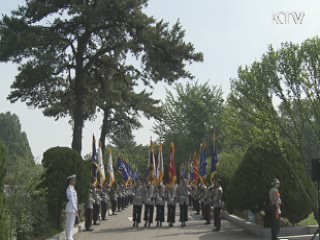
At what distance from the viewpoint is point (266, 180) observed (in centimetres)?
1576

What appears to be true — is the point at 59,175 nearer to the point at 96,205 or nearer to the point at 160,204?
the point at 96,205

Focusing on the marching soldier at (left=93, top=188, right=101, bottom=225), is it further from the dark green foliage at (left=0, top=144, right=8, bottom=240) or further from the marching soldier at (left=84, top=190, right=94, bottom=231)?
the dark green foliage at (left=0, top=144, right=8, bottom=240)

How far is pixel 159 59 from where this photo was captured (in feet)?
92.2

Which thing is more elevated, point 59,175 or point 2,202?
point 59,175

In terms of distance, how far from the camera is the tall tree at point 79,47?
86.3 feet

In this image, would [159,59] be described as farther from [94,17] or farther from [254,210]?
[254,210]

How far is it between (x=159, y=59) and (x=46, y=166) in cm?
1271

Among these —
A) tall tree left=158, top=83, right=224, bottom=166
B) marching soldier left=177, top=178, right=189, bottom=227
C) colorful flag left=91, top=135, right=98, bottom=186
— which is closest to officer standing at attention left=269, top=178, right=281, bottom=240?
marching soldier left=177, top=178, right=189, bottom=227

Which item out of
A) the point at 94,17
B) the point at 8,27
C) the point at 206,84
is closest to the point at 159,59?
the point at 94,17

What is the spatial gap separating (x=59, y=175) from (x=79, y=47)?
1436 cm

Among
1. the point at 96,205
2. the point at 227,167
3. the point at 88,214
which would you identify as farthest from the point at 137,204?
the point at 227,167

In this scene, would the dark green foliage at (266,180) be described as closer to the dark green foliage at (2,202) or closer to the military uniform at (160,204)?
the military uniform at (160,204)

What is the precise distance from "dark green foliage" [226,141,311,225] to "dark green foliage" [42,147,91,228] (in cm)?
510

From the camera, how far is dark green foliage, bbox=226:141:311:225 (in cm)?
1562
